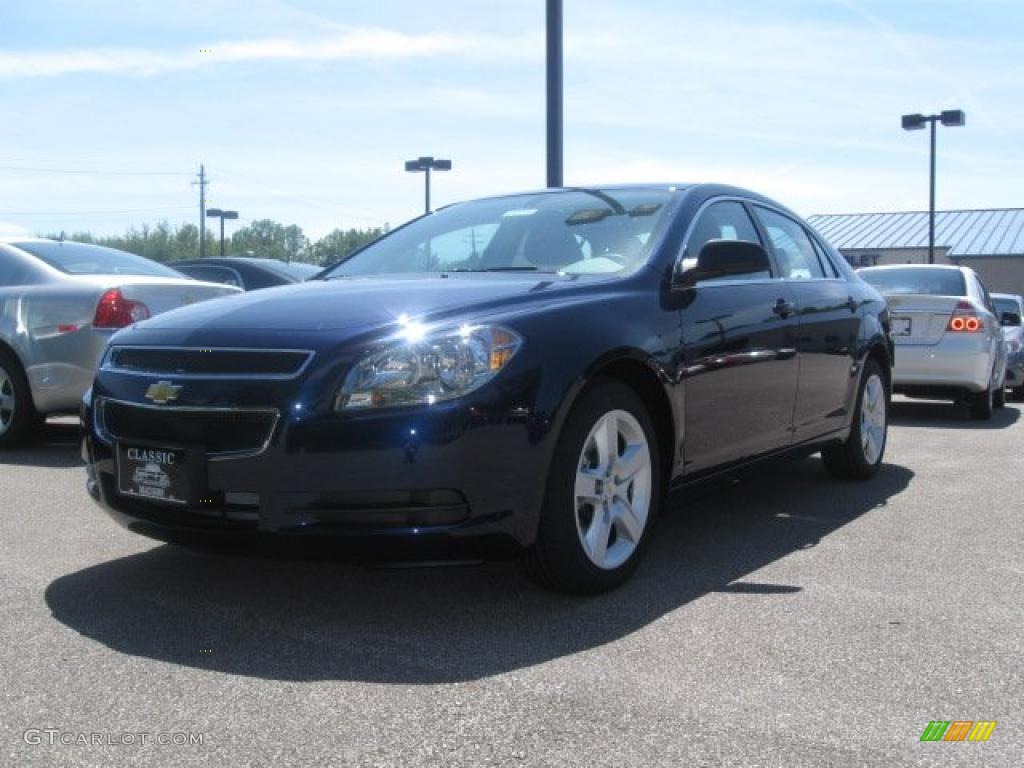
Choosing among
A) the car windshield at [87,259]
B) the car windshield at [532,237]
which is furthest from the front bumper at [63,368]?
the car windshield at [532,237]

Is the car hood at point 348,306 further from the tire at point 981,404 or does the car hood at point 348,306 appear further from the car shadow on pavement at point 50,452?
the tire at point 981,404

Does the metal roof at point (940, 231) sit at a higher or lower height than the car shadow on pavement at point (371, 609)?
higher

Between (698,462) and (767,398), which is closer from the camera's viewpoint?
(698,462)

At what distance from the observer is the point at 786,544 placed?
5.02 m

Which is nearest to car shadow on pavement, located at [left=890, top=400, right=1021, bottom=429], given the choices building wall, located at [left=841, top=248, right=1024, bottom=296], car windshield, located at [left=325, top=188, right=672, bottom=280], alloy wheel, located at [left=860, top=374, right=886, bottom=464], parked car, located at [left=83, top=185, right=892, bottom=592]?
alloy wheel, located at [left=860, top=374, right=886, bottom=464]

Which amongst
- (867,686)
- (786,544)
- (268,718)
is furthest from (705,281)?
(268,718)

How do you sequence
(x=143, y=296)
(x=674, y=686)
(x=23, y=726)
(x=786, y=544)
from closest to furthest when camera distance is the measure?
(x=23, y=726) → (x=674, y=686) → (x=786, y=544) → (x=143, y=296)

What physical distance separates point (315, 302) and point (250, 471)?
29.7 inches

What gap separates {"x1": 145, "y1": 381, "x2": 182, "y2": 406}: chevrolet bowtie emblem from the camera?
147 inches

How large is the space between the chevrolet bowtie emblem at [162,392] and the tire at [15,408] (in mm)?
4069

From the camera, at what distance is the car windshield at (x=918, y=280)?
11008mm

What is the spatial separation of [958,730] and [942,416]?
8.83 metres

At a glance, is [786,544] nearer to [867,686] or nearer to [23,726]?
[867,686]

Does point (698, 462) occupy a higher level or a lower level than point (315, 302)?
lower
